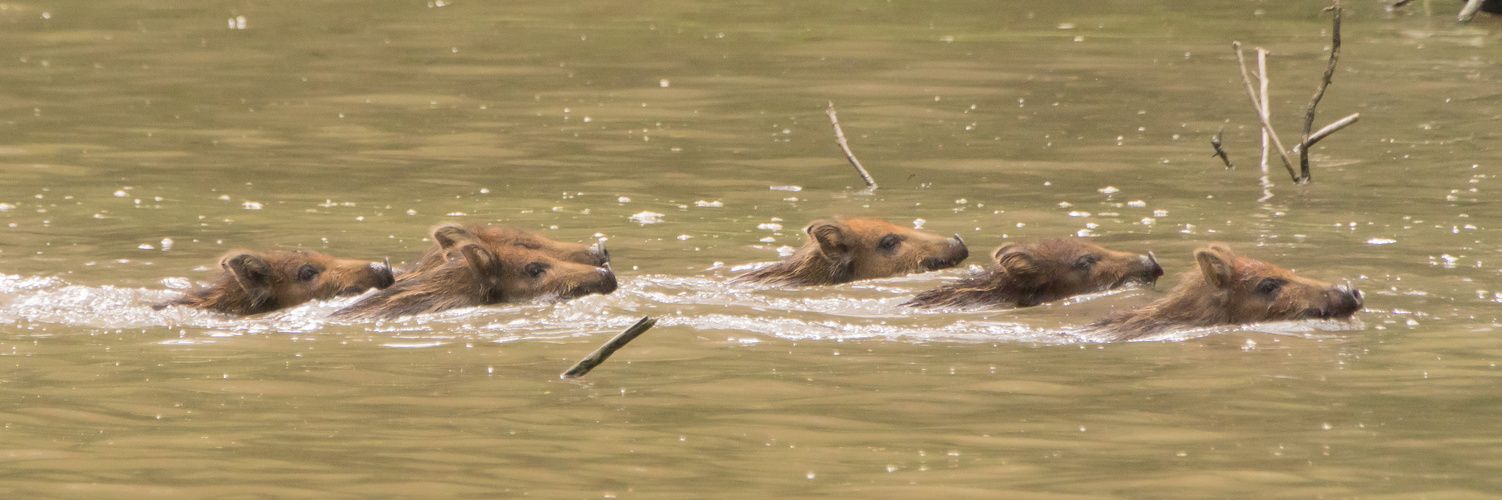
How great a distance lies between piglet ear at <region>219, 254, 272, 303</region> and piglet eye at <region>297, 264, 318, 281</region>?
0.20 meters

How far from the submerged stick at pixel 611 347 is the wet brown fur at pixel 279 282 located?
119 inches

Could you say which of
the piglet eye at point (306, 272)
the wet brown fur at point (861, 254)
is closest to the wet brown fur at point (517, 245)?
the piglet eye at point (306, 272)

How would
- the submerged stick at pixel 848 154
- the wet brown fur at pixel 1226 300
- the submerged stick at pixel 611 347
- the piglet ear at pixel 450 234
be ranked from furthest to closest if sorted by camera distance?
the submerged stick at pixel 848 154 → the piglet ear at pixel 450 234 → the wet brown fur at pixel 1226 300 → the submerged stick at pixel 611 347

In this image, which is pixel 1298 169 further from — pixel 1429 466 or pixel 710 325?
pixel 1429 466

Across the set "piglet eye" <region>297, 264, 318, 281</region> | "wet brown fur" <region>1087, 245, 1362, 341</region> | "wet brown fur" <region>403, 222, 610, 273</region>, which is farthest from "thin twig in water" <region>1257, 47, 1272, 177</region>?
"piglet eye" <region>297, 264, 318, 281</region>

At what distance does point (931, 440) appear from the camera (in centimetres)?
659

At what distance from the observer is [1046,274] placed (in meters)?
10.5

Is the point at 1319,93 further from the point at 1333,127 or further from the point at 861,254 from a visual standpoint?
the point at 861,254

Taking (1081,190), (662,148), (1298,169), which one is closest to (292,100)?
(662,148)

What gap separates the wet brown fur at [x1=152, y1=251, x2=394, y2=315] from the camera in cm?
1004

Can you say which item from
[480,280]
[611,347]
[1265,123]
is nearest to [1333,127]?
[1265,123]

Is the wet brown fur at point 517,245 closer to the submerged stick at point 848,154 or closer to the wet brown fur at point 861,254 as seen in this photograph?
the wet brown fur at point 861,254

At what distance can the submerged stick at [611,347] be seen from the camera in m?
7.16

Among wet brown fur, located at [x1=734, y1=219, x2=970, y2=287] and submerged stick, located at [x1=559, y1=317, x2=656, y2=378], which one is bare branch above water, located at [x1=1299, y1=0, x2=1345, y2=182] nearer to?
wet brown fur, located at [x1=734, y1=219, x2=970, y2=287]
